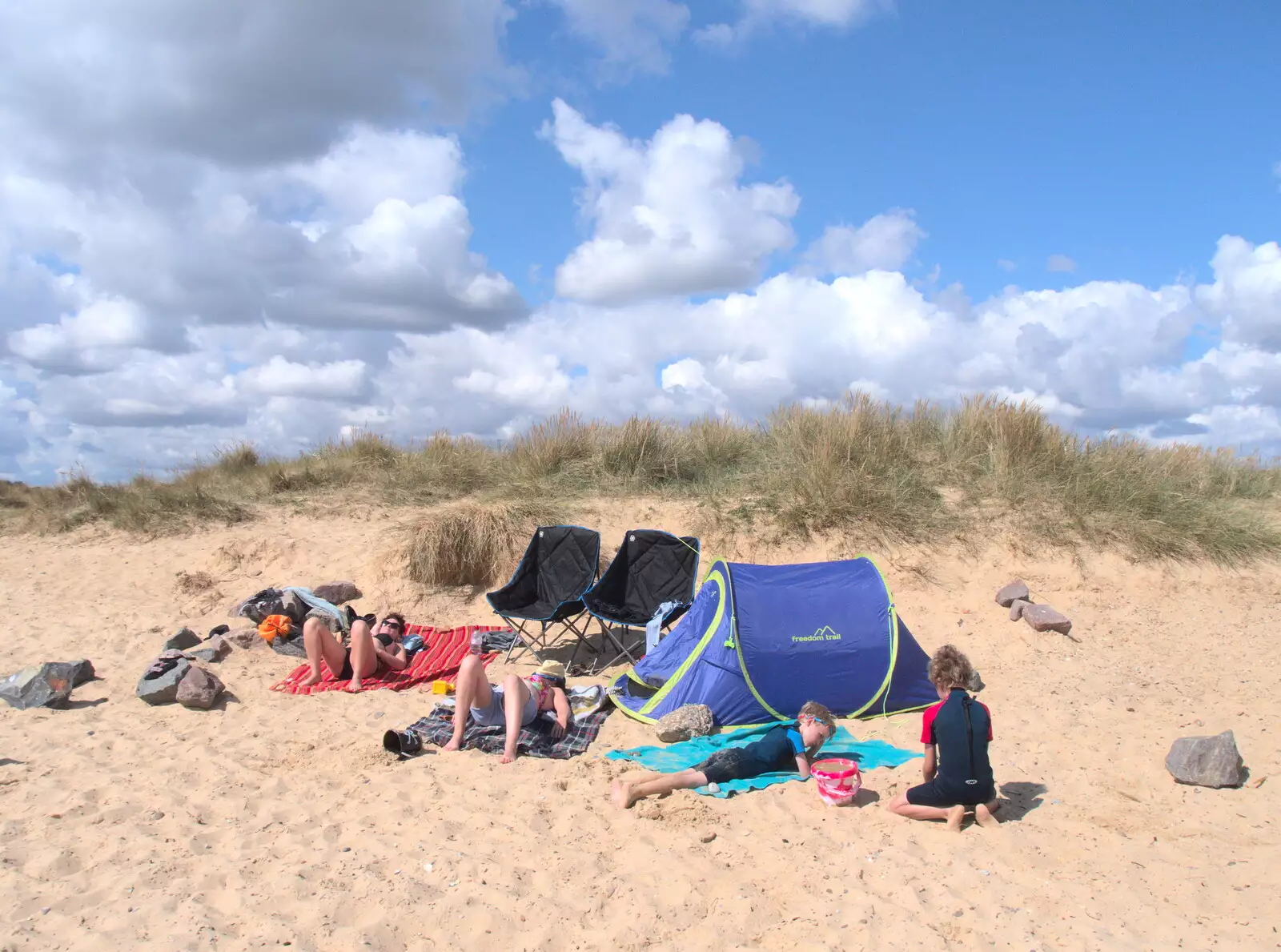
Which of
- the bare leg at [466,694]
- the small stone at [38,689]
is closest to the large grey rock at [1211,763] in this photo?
the bare leg at [466,694]

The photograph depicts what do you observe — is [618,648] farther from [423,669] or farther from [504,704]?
[504,704]

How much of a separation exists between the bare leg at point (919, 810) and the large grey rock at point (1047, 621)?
155 inches

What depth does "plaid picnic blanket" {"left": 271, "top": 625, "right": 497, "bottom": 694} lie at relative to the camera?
6.12m

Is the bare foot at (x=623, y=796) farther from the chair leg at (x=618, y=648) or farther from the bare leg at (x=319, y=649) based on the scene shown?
the bare leg at (x=319, y=649)

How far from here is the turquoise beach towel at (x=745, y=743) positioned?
15.6 ft

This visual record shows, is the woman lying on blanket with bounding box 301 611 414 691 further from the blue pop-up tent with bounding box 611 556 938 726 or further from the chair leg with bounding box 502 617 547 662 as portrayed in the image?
the blue pop-up tent with bounding box 611 556 938 726

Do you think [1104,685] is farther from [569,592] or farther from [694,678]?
[569,592]

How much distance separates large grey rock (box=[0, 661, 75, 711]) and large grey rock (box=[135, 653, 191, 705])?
446 millimetres

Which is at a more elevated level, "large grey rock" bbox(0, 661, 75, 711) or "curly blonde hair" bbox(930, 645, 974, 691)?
"curly blonde hair" bbox(930, 645, 974, 691)

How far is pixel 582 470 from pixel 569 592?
353 centimetres

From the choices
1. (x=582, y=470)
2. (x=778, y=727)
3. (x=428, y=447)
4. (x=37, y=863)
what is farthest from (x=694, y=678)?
(x=428, y=447)

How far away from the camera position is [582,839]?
3.80m

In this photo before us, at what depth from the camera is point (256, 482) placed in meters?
11.6

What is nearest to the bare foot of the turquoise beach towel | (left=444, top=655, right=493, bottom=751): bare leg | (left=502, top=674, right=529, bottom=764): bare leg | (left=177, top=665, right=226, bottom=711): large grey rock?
the turquoise beach towel
